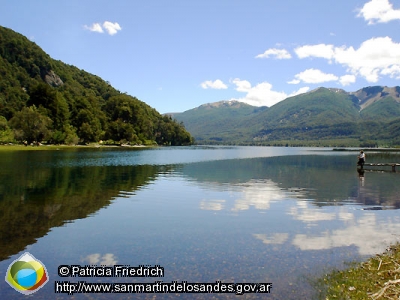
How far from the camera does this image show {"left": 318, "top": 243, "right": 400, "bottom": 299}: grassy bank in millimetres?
11883

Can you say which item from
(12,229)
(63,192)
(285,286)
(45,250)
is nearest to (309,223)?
(285,286)

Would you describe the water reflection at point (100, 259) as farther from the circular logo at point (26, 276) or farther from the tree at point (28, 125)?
the tree at point (28, 125)

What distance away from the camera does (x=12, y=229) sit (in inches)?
827

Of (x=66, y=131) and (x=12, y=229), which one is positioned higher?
(x=66, y=131)

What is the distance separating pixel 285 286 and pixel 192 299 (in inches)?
153

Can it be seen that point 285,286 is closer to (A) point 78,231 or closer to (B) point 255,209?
(A) point 78,231

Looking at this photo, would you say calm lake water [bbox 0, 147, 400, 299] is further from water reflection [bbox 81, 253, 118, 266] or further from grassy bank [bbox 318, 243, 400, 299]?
grassy bank [bbox 318, 243, 400, 299]

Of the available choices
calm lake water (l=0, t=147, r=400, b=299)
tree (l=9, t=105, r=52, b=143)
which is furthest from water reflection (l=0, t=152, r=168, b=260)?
tree (l=9, t=105, r=52, b=143)

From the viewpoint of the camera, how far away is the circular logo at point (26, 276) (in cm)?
1287

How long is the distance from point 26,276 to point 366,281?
13529 millimetres
